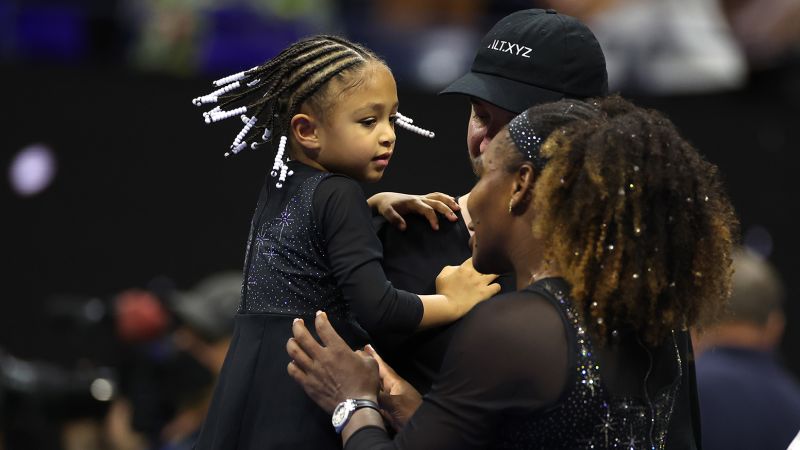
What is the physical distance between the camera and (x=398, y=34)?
18.7 ft

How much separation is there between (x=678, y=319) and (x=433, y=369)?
47cm

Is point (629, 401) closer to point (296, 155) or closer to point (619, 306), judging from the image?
point (619, 306)

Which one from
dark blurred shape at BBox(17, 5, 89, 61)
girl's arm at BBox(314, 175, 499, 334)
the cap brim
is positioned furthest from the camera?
dark blurred shape at BBox(17, 5, 89, 61)

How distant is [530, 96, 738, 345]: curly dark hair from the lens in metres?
1.95

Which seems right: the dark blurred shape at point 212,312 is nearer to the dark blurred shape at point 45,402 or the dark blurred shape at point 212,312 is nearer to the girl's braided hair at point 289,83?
the dark blurred shape at point 45,402

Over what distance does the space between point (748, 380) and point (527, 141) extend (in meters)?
1.96

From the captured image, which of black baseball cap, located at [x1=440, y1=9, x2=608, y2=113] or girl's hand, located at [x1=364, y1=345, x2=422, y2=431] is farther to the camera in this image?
black baseball cap, located at [x1=440, y1=9, x2=608, y2=113]

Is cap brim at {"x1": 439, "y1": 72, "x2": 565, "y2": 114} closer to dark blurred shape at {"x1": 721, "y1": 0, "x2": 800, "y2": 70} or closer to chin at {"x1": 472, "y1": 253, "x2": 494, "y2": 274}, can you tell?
chin at {"x1": 472, "y1": 253, "x2": 494, "y2": 274}

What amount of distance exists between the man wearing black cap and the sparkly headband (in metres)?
0.23

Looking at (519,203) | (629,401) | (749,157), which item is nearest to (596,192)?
(519,203)

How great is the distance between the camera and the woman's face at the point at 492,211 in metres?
2.06

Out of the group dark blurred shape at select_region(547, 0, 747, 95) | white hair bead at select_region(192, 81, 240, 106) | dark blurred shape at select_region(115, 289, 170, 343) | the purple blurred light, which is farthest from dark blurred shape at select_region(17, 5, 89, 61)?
white hair bead at select_region(192, 81, 240, 106)

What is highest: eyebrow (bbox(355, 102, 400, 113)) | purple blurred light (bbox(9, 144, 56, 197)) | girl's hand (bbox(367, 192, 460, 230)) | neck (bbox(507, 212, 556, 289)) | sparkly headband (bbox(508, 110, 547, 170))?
sparkly headband (bbox(508, 110, 547, 170))

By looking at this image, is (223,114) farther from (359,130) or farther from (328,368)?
(328,368)
